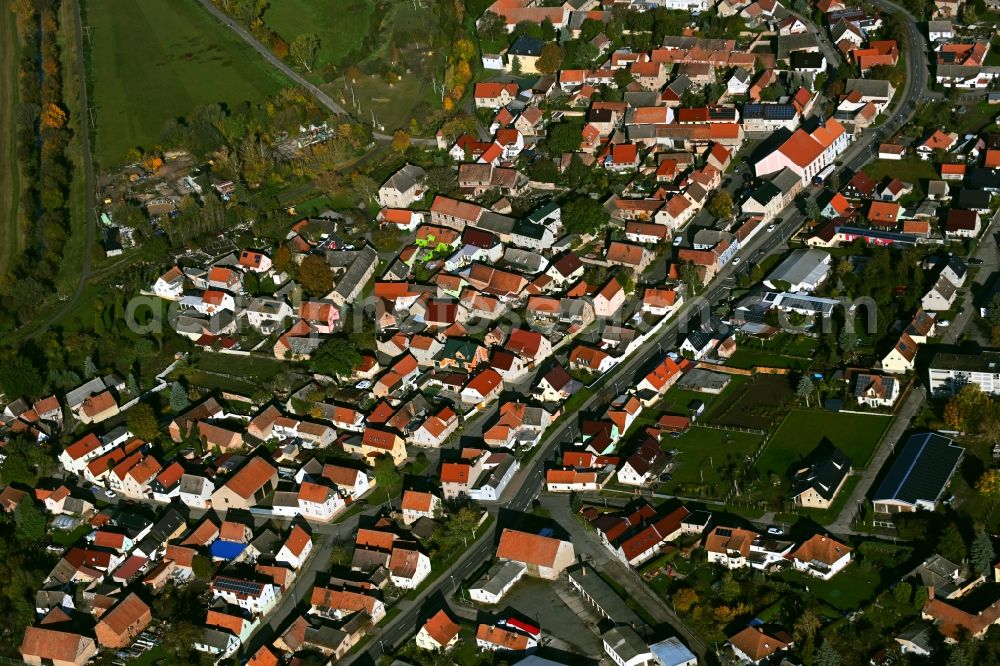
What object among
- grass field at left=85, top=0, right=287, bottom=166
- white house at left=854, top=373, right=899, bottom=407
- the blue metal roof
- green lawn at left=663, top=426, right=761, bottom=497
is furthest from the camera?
grass field at left=85, top=0, right=287, bottom=166

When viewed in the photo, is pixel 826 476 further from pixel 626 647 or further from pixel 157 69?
pixel 157 69

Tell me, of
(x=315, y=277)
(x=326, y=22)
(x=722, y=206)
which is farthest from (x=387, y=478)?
(x=326, y=22)

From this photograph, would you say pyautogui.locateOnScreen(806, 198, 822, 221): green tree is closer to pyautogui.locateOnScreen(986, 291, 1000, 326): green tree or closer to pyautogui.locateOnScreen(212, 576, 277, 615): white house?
pyautogui.locateOnScreen(986, 291, 1000, 326): green tree

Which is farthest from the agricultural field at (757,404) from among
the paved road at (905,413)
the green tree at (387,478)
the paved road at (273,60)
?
the paved road at (273,60)

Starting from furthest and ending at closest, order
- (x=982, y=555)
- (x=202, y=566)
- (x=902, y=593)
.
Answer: (x=202, y=566)
(x=982, y=555)
(x=902, y=593)

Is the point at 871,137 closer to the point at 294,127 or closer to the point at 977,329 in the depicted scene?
the point at 977,329

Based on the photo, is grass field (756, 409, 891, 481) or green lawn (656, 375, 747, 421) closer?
grass field (756, 409, 891, 481)

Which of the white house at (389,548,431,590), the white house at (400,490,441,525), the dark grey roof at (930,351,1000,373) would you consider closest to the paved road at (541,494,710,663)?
the white house at (400,490,441,525)

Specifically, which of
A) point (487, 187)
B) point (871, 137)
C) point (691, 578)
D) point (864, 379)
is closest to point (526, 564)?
point (691, 578)
